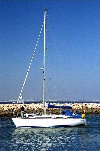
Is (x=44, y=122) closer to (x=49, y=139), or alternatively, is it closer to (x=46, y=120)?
(x=46, y=120)

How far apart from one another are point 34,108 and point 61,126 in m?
35.0

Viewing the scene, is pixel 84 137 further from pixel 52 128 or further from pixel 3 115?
pixel 3 115

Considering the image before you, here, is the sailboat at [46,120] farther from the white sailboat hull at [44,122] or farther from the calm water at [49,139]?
the calm water at [49,139]

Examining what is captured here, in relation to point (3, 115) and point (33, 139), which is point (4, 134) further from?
point (3, 115)

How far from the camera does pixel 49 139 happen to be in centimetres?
4531

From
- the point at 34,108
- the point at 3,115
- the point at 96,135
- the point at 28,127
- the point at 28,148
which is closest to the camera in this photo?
the point at 28,148

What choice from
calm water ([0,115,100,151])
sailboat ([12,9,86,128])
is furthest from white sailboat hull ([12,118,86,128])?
calm water ([0,115,100,151])

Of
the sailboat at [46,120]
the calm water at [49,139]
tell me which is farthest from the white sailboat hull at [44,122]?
the calm water at [49,139]

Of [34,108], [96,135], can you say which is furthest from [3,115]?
[96,135]

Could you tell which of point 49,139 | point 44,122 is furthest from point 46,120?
point 49,139

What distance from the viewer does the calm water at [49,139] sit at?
39188 mm

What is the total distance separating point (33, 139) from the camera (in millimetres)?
45062

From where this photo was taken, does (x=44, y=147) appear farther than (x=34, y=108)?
No

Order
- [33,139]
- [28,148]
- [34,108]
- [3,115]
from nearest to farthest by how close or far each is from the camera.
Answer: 1. [28,148]
2. [33,139]
3. [3,115]
4. [34,108]
